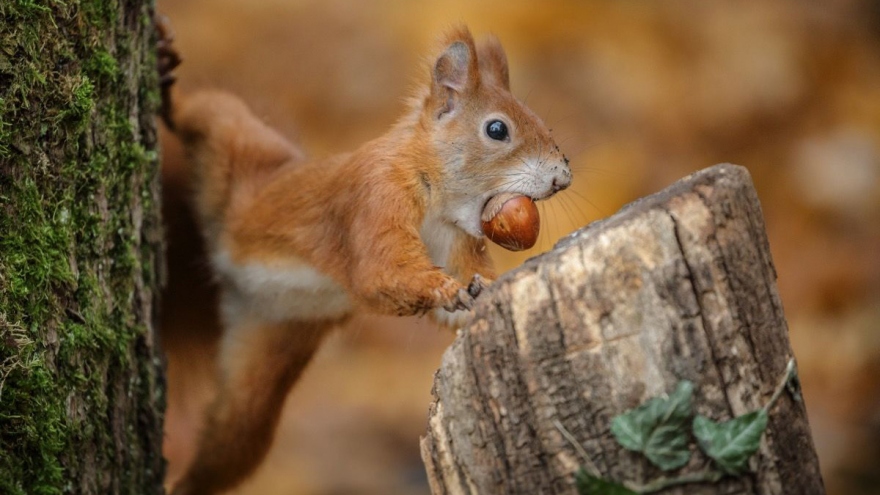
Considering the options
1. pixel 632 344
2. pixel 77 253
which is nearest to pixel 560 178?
pixel 632 344

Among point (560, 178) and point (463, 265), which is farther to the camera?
point (463, 265)

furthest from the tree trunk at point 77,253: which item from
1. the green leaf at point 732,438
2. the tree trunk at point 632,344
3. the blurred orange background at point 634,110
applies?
the blurred orange background at point 634,110

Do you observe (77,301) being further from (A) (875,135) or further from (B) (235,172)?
(A) (875,135)

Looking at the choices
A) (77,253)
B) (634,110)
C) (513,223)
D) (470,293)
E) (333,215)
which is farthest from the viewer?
(634,110)

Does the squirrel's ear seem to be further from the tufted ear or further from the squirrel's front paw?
the squirrel's front paw

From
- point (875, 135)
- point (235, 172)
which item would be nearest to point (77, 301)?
point (235, 172)

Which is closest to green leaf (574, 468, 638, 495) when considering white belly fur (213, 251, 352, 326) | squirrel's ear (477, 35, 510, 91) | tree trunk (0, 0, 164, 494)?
tree trunk (0, 0, 164, 494)

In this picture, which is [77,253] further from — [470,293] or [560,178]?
[560,178]

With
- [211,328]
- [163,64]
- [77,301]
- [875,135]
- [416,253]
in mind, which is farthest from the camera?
[875,135]
